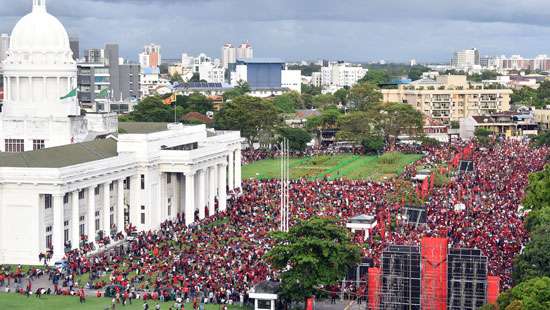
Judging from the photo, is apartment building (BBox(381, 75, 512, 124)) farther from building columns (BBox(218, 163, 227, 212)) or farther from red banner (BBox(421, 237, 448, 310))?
red banner (BBox(421, 237, 448, 310))

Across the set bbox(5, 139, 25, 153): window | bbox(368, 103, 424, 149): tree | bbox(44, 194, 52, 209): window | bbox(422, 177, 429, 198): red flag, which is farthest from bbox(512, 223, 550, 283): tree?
bbox(368, 103, 424, 149): tree

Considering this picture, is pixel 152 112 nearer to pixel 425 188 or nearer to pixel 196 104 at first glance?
pixel 196 104

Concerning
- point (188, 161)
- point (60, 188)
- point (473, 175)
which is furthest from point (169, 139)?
point (473, 175)

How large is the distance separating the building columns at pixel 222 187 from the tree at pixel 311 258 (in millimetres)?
31558

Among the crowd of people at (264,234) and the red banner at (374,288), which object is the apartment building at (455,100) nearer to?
the crowd of people at (264,234)

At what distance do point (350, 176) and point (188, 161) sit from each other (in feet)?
91.4

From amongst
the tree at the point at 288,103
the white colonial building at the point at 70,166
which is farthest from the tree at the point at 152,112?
the white colonial building at the point at 70,166

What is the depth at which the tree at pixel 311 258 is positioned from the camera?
4419 centimetres

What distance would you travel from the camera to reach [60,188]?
56.6m

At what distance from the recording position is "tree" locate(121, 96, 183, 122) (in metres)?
127

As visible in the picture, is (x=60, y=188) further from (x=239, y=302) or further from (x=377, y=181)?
(x=377, y=181)

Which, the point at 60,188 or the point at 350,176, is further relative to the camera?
the point at 350,176

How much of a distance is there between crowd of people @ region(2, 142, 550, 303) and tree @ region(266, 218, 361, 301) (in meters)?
3.23

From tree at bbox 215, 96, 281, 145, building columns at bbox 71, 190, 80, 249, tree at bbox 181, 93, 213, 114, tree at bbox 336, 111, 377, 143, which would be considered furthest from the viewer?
tree at bbox 181, 93, 213, 114
